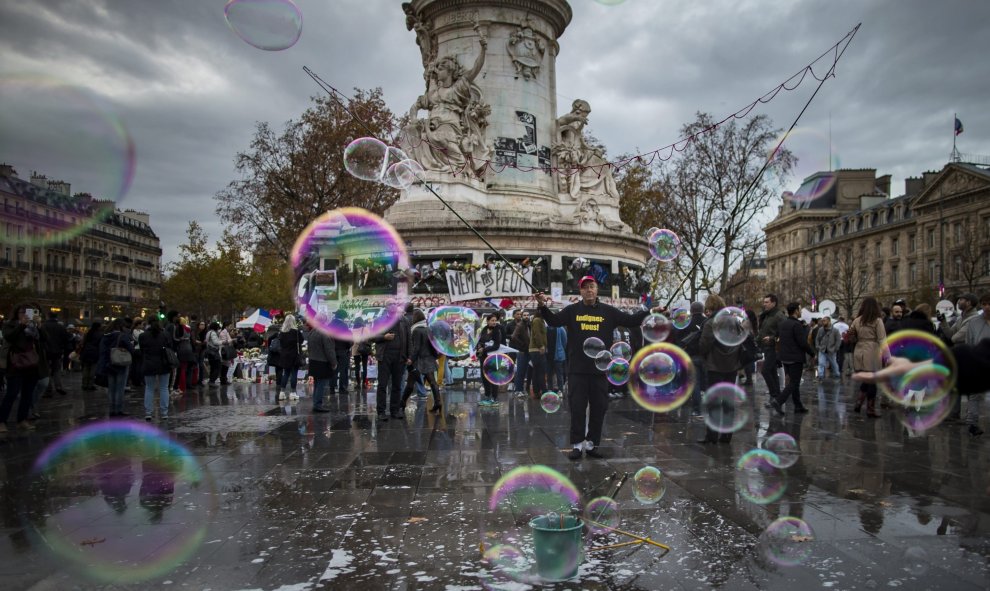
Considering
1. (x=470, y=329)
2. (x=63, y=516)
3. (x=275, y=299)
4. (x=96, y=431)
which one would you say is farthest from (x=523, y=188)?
(x=275, y=299)

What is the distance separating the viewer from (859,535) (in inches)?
196

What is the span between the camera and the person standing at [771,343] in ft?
38.5

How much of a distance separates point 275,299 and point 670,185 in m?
29.9

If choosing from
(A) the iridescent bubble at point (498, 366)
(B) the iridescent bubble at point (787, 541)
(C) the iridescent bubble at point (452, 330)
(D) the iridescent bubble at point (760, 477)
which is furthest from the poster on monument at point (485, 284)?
(B) the iridescent bubble at point (787, 541)

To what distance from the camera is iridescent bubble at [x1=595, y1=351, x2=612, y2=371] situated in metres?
7.86

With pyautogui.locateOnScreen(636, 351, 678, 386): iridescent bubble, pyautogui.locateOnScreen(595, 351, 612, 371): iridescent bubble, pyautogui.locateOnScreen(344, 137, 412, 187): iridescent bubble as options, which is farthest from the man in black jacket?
pyautogui.locateOnScreen(344, 137, 412, 187): iridescent bubble

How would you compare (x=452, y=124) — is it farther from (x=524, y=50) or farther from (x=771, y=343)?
(x=771, y=343)

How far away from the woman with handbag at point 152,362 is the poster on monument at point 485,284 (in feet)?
36.0

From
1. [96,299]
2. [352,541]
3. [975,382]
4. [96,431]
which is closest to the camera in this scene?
[975,382]

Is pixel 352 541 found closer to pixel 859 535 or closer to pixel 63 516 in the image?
pixel 63 516

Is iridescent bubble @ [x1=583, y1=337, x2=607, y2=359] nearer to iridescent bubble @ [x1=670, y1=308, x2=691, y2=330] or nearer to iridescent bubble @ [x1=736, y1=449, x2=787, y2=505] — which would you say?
iridescent bubble @ [x1=736, y1=449, x2=787, y2=505]

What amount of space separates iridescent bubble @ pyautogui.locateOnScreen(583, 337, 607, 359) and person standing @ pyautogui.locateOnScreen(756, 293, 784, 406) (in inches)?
190

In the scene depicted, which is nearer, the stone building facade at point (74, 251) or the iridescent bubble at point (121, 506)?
the iridescent bubble at point (121, 506)

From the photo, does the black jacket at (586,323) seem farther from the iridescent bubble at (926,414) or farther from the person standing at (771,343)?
the person standing at (771,343)
